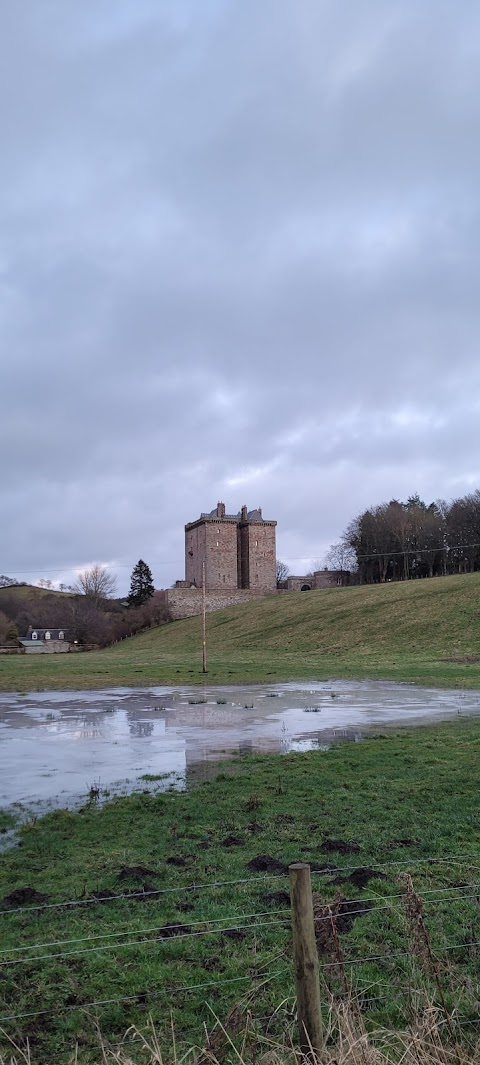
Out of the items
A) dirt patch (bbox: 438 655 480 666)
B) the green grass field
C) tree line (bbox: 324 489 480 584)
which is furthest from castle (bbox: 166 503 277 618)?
the green grass field

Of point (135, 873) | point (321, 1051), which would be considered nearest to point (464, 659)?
point (135, 873)

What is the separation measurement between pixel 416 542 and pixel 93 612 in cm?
4606

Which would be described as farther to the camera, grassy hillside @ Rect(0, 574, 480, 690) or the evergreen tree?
the evergreen tree

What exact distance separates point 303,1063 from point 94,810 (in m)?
6.62

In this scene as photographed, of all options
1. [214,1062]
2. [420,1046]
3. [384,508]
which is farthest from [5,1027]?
[384,508]

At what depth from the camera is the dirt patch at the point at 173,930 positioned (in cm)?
541

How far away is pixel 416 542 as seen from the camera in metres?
101

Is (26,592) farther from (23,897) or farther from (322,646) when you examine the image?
(23,897)

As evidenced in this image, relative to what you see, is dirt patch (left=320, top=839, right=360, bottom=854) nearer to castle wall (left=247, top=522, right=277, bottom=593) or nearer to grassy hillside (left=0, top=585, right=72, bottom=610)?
castle wall (left=247, top=522, right=277, bottom=593)

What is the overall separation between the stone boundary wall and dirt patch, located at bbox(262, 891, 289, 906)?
93.7 m

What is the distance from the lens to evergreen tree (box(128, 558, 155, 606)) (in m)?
115

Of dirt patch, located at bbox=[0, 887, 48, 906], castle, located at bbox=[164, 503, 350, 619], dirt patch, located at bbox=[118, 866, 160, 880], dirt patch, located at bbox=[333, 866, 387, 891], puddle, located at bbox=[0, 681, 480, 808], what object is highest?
castle, located at bbox=[164, 503, 350, 619]

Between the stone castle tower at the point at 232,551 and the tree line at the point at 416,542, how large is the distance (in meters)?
13.9

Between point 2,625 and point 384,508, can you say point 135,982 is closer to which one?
point 2,625
